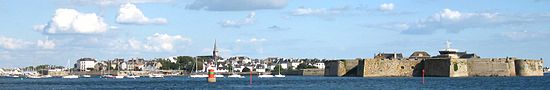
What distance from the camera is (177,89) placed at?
68938 mm

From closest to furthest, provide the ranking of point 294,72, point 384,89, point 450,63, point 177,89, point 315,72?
point 384,89 → point 177,89 → point 450,63 → point 315,72 → point 294,72

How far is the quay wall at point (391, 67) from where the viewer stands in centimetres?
9394

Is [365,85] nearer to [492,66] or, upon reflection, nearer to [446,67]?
[446,67]

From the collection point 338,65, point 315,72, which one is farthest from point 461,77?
point 315,72

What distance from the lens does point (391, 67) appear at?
311 ft

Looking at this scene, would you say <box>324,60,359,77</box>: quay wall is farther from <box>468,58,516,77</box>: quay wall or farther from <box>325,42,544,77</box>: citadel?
<box>468,58,516,77</box>: quay wall

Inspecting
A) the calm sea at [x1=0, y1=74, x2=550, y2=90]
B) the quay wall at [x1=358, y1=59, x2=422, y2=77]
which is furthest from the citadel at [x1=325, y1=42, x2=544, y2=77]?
the calm sea at [x1=0, y1=74, x2=550, y2=90]

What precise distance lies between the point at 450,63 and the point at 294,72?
308 feet

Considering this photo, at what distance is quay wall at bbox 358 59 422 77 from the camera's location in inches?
3698

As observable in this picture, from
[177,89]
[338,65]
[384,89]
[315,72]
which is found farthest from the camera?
[315,72]

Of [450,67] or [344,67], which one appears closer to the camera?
[450,67]

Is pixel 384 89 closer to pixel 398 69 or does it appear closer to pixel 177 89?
pixel 177 89

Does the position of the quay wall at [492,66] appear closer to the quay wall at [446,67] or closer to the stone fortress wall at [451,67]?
the stone fortress wall at [451,67]

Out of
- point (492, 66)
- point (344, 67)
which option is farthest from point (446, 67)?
point (344, 67)
